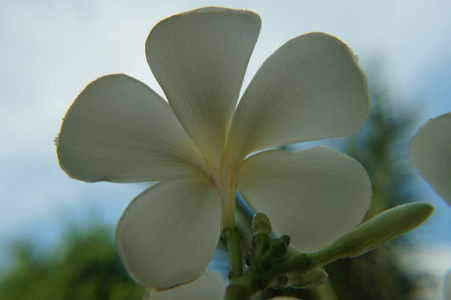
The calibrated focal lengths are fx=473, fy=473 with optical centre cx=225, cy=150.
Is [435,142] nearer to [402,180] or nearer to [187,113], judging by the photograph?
[187,113]

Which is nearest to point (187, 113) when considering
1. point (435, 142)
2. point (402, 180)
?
point (435, 142)

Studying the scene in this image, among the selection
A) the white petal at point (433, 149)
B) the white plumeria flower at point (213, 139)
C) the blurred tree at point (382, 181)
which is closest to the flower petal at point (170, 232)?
the white plumeria flower at point (213, 139)

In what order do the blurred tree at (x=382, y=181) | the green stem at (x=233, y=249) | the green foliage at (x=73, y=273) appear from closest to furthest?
the green stem at (x=233, y=249) < the blurred tree at (x=382, y=181) < the green foliage at (x=73, y=273)

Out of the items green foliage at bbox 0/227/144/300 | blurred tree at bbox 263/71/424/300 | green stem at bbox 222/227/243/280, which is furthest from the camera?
green foliage at bbox 0/227/144/300

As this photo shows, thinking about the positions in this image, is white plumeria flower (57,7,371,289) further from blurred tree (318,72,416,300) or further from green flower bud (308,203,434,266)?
blurred tree (318,72,416,300)

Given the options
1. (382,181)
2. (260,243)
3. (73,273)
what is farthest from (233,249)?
(73,273)

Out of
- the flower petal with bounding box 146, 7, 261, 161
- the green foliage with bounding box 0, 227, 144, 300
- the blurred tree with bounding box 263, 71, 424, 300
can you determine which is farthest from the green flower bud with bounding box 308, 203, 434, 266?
the green foliage with bounding box 0, 227, 144, 300

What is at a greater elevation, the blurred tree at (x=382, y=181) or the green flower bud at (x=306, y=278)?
the green flower bud at (x=306, y=278)

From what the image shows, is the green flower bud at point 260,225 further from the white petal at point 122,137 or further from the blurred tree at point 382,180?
the blurred tree at point 382,180
